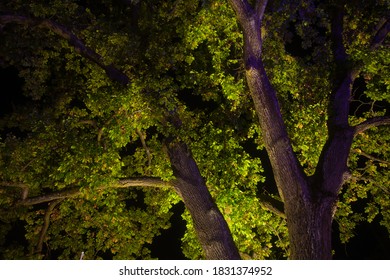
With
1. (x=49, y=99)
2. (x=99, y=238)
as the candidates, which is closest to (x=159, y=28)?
(x=49, y=99)

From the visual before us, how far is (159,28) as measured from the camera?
391 inches

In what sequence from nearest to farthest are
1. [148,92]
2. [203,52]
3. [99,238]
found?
[148,92] < [99,238] < [203,52]

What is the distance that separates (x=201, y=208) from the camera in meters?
8.22

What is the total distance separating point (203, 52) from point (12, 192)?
16.7ft

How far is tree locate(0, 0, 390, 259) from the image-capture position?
812cm

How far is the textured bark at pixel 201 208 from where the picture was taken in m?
7.98

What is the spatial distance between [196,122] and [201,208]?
9.27ft

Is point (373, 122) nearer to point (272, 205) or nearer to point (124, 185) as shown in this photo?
point (272, 205)

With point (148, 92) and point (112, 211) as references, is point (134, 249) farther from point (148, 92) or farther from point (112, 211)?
point (148, 92)

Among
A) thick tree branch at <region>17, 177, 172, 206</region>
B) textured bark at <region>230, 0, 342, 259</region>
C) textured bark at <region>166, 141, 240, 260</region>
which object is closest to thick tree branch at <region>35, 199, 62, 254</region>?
thick tree branch at <region>17, 177, 172, 206</region>

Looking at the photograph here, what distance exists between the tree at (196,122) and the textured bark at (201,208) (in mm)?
19

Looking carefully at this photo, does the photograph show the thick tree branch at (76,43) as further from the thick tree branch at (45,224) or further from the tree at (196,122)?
the thick tree branch at (45,224)

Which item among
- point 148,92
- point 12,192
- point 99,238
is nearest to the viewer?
point 148,92

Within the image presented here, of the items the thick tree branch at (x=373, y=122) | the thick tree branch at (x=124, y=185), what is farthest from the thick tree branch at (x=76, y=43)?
the thick tree branch at (x=373, y=122)
